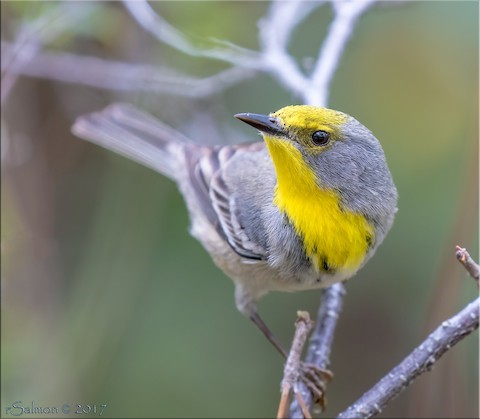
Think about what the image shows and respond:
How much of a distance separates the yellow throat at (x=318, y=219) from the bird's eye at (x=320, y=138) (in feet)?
0.30

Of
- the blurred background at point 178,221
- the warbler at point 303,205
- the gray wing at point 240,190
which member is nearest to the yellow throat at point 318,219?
the warbler at point 303,205

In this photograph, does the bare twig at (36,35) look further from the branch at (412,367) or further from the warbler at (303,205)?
the branch at (412,367)

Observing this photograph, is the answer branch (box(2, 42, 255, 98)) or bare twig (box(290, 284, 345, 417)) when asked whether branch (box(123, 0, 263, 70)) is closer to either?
branch (box(2, 42, 255, 98))

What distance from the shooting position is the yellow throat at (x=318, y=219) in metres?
2.85

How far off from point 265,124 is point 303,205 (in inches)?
15.8

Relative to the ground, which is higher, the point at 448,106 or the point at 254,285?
the point at 448,106

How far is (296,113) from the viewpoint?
2779mm

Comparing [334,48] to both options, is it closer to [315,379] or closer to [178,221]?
[178,221]

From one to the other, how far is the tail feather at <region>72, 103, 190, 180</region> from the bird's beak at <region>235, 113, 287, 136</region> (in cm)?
151

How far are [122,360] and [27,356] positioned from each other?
876 mm

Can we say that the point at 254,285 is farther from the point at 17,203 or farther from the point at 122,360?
the point at 17,203

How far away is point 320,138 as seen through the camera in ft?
9.34

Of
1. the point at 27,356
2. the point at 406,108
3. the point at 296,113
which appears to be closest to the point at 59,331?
the point at 27,356

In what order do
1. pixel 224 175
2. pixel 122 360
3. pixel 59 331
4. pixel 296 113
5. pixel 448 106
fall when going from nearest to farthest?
1. pixel 296 113
2. pixel 224 175
3. pixel 59 331
4. pixel 122 360
5. pixel 448 106
